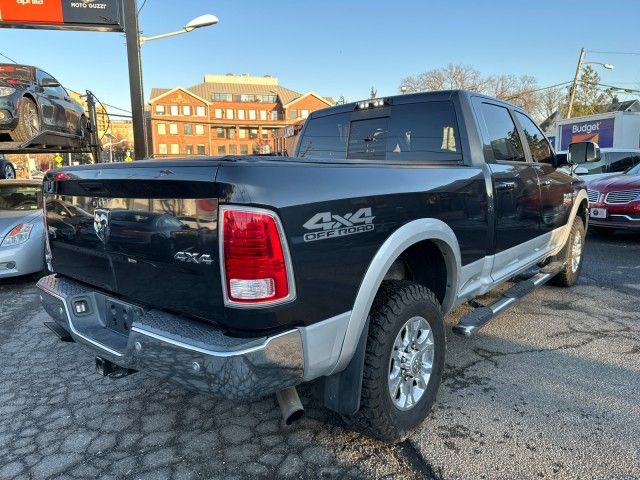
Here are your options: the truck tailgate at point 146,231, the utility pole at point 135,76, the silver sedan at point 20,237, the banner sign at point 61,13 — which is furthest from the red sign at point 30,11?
the truck tailgate at point 146,231

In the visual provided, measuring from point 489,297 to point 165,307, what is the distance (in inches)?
151

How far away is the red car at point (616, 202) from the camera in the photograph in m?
7.97

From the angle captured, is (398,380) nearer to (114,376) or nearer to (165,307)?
(165,307)

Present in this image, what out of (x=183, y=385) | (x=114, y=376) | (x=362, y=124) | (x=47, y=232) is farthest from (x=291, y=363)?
(x=362, y=124)

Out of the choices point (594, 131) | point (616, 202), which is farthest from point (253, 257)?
point (594, 131)

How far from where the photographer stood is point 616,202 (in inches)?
324

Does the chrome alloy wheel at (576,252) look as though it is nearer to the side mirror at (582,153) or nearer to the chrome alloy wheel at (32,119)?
the side mirror at (582,153)

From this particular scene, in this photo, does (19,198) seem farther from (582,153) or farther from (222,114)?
(222,114)

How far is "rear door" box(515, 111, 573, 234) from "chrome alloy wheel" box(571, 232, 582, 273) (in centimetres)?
58

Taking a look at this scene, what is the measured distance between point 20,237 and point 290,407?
529cm

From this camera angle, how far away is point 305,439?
8.52ft

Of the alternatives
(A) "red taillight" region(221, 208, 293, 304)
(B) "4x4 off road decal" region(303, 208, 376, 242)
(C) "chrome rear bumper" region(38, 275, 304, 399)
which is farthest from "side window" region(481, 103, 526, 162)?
(C) "chrome rear bumper" region(38, 275, 304, 399)

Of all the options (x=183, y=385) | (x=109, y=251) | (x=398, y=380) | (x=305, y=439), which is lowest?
(x=305, y=439)

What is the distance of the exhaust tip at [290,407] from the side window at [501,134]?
2347 millimetres
